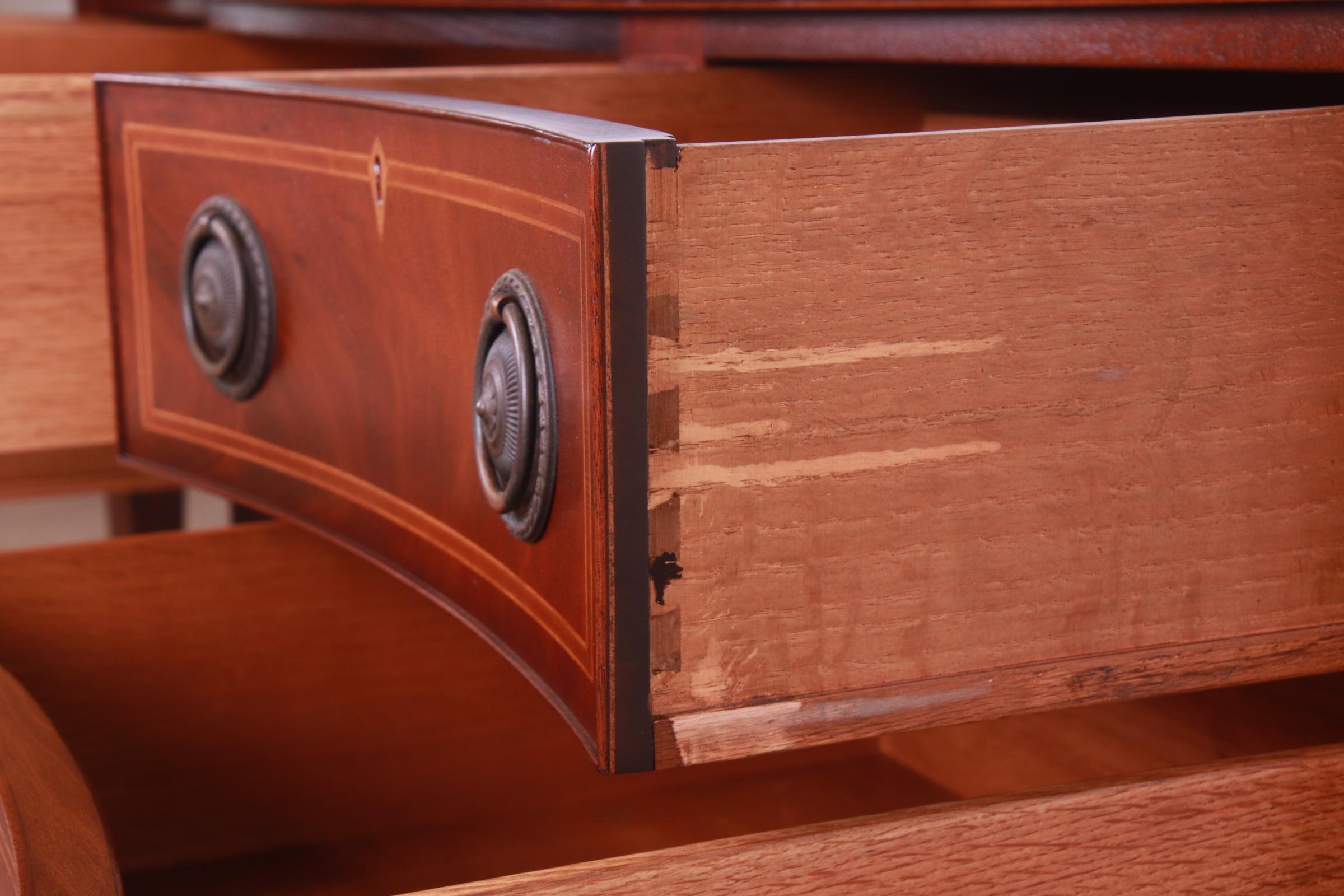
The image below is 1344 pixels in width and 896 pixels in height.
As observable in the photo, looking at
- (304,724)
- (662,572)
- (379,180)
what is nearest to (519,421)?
(662,572)

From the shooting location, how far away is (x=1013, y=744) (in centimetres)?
128

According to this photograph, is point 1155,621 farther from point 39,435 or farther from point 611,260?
point 39,435

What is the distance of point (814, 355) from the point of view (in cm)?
59

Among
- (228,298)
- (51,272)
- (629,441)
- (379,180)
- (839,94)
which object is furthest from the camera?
(839,94)

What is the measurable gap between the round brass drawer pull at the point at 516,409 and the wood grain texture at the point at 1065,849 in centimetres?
16

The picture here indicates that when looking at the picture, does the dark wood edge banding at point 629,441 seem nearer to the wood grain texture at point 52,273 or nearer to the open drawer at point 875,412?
the open drawer at point 875,412

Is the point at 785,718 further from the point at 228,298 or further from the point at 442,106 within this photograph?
the point at 228,298

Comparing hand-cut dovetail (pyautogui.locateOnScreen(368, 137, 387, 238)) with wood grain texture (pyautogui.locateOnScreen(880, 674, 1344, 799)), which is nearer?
hand-cut dovetail (pyautogui.locateOnScreen(368, 137, 387, 238))

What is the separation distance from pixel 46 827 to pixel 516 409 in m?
0.27

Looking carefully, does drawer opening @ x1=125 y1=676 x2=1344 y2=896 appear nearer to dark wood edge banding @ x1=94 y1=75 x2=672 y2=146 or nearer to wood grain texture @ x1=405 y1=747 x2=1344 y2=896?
wood grain texture @ x1=405 y1=747 x2=1344 y2=896

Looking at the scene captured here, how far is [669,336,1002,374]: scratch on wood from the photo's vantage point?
578mm

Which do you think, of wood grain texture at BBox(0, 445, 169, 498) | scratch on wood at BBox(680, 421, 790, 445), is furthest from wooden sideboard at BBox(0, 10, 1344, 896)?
wood grain texture at BBox(0, 445, 169, 498)

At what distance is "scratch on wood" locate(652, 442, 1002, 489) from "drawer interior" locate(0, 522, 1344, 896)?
0.50m

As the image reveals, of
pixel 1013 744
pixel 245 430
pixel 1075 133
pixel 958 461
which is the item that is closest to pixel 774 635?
pixel 958 461
